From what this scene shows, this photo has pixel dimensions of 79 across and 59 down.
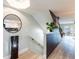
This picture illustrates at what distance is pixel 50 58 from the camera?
4.01m

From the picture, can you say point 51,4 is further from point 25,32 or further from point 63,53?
point 63,53

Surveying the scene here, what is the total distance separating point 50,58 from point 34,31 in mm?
2834

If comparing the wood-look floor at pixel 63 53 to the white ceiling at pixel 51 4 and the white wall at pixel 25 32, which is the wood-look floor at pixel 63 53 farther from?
the white ceiling at pixel 51 4

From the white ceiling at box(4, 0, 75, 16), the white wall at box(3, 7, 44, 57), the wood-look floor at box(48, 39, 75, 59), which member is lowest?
the wood-look floor at box(48, 39, 75, 59)

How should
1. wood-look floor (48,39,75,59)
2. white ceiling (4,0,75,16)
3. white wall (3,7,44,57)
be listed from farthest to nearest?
wood-look floor (48,39,75,59) → white wall (3,7,44,57) → white ceiling (4,0,75,16)

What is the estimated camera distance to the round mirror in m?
4.09

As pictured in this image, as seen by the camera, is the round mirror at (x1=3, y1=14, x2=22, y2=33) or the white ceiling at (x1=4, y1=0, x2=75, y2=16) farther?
the round mirror at (x1=3, y1=14, x2=22, y2=33)

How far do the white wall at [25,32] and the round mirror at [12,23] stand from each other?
6.7 inches

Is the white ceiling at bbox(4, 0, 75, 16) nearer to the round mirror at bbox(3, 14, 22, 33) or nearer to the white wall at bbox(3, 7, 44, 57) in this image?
the round mirror at bbox(3, 14, 22, 33)

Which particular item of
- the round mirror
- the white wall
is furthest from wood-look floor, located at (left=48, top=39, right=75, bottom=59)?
the round mirror

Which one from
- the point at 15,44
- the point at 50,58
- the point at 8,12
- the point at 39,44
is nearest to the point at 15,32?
the point at 15,44

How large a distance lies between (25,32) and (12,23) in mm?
1184

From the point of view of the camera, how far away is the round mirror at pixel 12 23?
409cm

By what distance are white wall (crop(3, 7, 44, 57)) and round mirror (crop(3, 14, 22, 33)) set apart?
0.17 m
